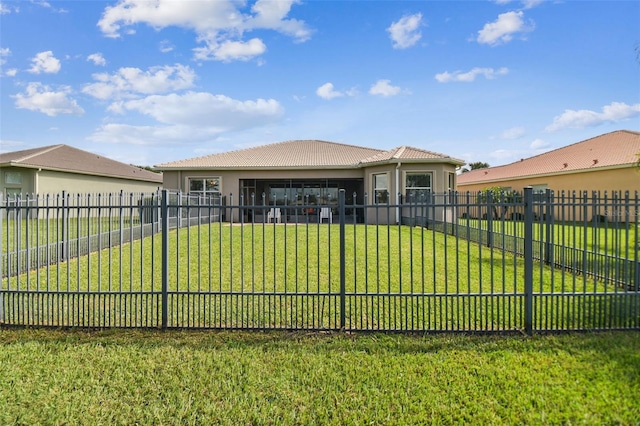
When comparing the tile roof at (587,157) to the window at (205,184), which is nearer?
the tile roof at (587,157)

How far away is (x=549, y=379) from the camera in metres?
3.00

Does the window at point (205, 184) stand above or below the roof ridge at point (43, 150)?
below

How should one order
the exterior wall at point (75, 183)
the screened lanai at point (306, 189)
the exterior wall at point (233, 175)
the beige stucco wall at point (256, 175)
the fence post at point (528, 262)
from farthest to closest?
the exterior wall at point (75, 183)
the screened lanai at point (306, 189)
the exterior wall at point (233, 175)
the beige stucco wall at point (256, 175)
the fence post at point (528, 262)

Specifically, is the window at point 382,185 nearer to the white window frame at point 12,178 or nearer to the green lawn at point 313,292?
the green lawn at point 313,292

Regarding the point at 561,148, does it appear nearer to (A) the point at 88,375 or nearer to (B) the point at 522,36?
(B) the point at 522,36

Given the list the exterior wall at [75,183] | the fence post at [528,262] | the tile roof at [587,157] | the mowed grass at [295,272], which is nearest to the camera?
the fence post at [528,262]

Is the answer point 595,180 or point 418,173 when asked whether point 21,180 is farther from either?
point 595,180

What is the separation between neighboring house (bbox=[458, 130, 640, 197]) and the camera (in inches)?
623

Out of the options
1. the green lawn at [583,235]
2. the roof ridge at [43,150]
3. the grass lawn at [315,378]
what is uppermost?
the roof ridge at [43,150]

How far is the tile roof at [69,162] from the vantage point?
20133 mm

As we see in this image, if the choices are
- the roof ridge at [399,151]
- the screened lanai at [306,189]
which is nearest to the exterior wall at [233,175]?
the screened lanai at [306,189]

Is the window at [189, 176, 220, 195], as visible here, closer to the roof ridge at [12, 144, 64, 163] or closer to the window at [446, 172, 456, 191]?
the roof ridge at [12, 144, 64, 163]

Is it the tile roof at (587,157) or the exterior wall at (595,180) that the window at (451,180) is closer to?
the exterior wall at (595,180)

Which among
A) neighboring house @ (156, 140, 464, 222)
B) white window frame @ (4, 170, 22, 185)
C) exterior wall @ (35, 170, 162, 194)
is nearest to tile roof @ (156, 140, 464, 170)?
neighboring house @ (156, 140, 464, 222)
